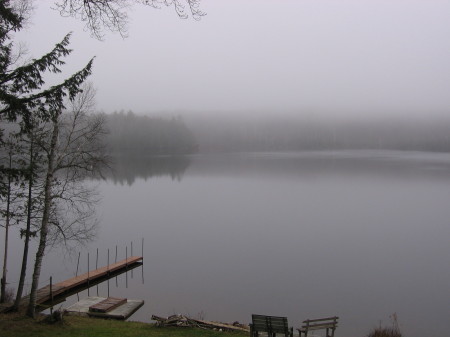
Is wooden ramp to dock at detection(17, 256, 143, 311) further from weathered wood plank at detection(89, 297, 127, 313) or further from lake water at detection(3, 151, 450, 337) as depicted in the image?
weathered wood plank at detection(89, 297, 127, 313)

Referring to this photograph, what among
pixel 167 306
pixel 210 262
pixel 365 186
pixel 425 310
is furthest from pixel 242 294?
pixel 365 186

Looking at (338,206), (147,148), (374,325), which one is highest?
(147,148)

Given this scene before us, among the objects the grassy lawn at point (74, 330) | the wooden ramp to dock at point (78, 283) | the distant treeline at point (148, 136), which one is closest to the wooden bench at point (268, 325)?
the grassy lawn at point (74, 330)

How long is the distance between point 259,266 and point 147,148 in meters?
105

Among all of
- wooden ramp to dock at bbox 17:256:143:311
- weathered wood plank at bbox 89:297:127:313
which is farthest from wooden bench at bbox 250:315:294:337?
wooden ramp to dock at bbox 17:256:143:311

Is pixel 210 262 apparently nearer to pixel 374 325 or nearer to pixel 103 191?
pixel 374 325

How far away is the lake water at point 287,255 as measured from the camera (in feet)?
57.2

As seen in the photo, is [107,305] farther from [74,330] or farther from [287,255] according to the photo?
[287,255]

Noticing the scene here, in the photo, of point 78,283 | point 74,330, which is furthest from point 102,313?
point 78,283

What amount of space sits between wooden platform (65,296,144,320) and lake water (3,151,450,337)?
46cm

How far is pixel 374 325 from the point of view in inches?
618

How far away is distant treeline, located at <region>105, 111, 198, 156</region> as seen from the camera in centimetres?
11547

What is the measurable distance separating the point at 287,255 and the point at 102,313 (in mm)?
12285

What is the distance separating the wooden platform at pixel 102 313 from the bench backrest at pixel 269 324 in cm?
760
